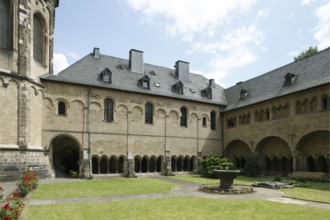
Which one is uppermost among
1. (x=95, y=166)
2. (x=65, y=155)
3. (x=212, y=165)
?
(x=65, y=155)

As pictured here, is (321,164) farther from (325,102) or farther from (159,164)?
(159,164)

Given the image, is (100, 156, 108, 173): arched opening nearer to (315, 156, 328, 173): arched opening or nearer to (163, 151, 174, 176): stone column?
(163, 151, 174, 176): stone column

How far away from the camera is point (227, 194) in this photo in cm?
1567

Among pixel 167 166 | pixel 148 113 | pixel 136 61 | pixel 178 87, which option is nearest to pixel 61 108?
pixel 148 113

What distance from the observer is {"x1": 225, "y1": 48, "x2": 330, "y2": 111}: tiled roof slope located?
81.6 feet

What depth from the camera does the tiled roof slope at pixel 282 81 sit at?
81.6 ft

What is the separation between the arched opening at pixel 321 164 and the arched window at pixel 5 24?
25707mm

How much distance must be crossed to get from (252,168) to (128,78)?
15.1 meters

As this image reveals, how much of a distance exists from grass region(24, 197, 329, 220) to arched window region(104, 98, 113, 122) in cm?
1596

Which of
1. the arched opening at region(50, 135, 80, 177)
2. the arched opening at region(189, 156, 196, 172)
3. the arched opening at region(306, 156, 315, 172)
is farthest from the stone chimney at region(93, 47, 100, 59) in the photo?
the arched opening at region(306, 156, 315, 172)

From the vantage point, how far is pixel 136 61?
109 feet

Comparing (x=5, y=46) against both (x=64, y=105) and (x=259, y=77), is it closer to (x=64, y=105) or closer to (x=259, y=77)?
(x=64, y=105)

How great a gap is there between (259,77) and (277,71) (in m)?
2.78

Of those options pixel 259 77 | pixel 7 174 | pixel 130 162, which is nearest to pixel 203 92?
pixel 259 77
